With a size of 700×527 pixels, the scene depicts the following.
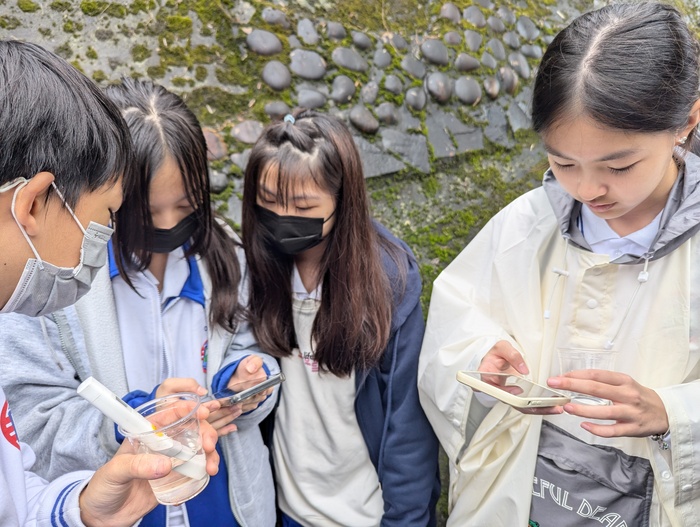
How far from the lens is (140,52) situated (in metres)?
2.52

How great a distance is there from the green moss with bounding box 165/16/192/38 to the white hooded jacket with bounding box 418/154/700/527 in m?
1.60

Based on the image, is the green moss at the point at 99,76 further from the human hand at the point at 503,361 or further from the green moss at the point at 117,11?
the human hand at the point at 503,361

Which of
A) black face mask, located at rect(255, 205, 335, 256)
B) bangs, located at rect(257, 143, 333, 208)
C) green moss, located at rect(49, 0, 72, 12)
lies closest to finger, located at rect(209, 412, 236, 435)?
black face mask, located at rect(255, 205, 335, 256)

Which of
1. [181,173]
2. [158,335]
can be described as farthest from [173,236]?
[158,335]

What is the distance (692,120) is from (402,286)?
3.39ft

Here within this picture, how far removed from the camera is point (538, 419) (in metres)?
1.79

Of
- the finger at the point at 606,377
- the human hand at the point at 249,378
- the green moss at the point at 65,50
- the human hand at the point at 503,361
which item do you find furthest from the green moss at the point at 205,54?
the finger at the point at 606,377

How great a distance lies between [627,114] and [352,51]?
170 centimetres

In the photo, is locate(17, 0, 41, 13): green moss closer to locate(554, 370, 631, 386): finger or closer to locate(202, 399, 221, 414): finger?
locate(202, 399, 221, 414): finger

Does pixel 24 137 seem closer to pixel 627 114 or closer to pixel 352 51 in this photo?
pixel 627 114

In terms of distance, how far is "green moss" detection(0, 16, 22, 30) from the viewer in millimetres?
2297

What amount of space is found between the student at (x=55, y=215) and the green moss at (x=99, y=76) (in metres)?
1.31

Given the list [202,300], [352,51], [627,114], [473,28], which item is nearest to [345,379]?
[202,300]

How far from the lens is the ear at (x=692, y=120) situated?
5.24 ft
